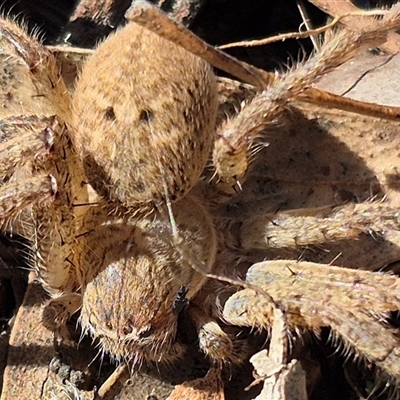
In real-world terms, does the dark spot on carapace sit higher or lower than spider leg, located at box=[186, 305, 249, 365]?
higher

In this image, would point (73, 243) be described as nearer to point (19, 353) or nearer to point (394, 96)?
point (19, 353)

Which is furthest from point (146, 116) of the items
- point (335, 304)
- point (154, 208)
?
point (335, 304)

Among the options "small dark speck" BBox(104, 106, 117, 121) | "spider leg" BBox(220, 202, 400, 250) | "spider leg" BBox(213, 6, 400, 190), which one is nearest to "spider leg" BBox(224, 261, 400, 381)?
"spider leg" BBox(220, 202, 400, 250)

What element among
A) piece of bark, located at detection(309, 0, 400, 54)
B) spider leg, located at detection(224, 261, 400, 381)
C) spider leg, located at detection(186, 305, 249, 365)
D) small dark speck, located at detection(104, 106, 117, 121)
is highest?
piece of bark, located at detection(309, 0, 400, 54)

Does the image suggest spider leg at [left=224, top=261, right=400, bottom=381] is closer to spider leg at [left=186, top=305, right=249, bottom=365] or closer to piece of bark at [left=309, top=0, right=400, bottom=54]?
spider leg at [left=186, top=305, right=249, bottom=365]

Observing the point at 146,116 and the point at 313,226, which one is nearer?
the point at 146,116

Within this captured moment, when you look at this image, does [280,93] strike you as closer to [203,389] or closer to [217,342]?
[217,342]

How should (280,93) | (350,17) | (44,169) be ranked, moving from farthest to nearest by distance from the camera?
1. (350,17)
2. (280,93)
3. (44,169)

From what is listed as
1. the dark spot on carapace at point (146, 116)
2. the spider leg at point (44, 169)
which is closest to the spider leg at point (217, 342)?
the spider leg at point (44, 169)
